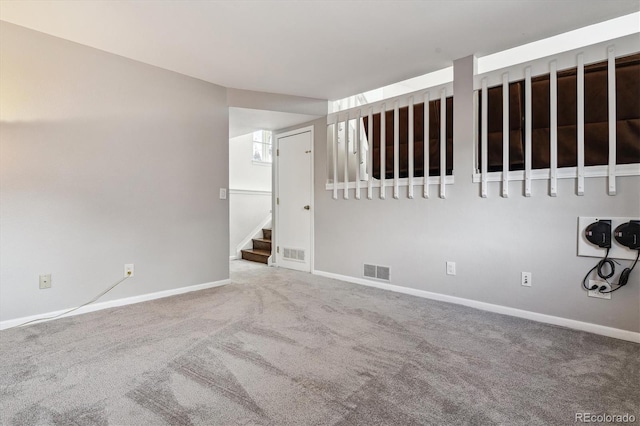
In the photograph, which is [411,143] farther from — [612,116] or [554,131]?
[612,116]

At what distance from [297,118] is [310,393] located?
11.2ft

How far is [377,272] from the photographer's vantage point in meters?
3.52

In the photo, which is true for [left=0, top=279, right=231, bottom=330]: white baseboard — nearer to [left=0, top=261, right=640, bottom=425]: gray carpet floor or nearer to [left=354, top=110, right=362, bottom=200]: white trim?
[left=0, top=261, right=640, bottom=425]: gray carpet floor

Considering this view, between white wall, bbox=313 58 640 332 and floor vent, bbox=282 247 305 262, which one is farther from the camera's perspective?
floor vent, bbox=282 247 305 262

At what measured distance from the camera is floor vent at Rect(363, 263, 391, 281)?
3432 mm

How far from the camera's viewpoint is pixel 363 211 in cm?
366

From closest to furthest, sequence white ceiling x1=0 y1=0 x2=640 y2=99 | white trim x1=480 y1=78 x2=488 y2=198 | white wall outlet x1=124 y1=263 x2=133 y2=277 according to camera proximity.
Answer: white ceiling x1=0 y1=0 x2=640 y2=99 → white trim x1=480 y1=78 x2=488 y2=198 → white wall outlet x1=124 y1=263 x2=133 y2=277

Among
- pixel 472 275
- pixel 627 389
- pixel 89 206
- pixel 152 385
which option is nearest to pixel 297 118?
pixel 89 206

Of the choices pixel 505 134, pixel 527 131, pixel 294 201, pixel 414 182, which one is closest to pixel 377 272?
pixel 414 182

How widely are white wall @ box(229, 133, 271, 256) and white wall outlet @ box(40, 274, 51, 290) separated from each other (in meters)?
3.03

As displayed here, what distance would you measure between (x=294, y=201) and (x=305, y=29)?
97.4 inches

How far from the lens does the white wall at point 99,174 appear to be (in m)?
2.30

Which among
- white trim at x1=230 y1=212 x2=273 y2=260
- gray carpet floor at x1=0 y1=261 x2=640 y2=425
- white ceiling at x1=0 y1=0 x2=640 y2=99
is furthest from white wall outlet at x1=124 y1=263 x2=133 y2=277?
white trim at x1=230 y1=212 x2=273 y2=260

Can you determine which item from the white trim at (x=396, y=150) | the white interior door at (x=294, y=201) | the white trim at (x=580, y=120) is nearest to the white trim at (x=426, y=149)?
the white trim at (x=396, y=150)
